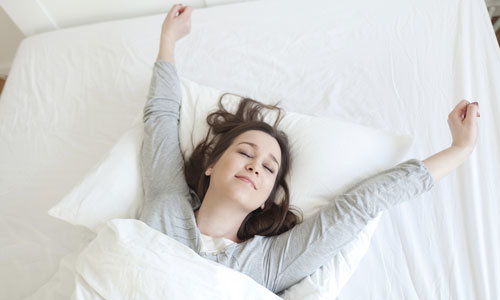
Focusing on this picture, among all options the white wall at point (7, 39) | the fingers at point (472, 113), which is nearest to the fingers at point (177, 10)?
the fingers at point (472, 113)

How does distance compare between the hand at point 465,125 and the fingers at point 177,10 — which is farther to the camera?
the fingers at point 177,10

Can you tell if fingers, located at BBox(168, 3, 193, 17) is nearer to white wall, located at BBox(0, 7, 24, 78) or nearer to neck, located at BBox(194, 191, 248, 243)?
neck, located at BBox(194, 191, 248, 243)

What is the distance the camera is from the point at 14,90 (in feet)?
4.60

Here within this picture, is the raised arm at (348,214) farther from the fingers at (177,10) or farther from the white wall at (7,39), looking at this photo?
the white wall at (7,39)

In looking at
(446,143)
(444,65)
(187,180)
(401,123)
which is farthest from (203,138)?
(444,65)

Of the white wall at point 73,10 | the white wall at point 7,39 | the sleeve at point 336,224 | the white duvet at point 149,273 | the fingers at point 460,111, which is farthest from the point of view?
the white wall at point 7,39

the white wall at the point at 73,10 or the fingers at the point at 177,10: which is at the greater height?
the white wall at the point at 73,10

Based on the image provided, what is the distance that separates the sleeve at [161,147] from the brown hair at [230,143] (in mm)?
58

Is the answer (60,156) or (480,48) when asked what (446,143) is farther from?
(60,156)

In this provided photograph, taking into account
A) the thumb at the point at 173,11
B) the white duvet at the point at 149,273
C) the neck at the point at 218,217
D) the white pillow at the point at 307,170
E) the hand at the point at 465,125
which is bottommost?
the white duvet at the point at 149,273

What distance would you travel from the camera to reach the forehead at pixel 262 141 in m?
0.96

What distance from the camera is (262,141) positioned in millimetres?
972

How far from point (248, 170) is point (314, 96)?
451 millimetres

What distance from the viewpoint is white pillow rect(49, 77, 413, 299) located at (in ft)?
3.05
